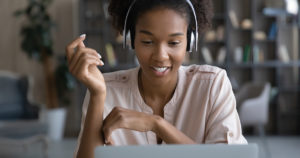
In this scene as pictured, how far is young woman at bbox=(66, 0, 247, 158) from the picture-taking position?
3.61ft

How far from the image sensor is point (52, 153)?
505cm

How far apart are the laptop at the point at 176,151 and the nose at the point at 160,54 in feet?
1.65

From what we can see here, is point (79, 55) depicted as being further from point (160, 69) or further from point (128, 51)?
point (128, 51)

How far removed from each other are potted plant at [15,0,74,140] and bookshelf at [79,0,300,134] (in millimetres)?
566

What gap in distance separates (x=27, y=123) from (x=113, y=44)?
246 cm

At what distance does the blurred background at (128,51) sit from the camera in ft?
20.4

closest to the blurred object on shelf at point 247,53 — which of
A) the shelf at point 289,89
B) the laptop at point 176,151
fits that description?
A: the shelf at point 289,89

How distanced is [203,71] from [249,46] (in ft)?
17.5

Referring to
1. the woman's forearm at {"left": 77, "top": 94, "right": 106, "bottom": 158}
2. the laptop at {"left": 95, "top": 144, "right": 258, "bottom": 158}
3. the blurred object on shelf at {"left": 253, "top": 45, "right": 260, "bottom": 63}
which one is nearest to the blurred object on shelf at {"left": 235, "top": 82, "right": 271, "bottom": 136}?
the blurred object on shelf at {"left": 253, "top": 45, "right": 260, "bottom": 63}

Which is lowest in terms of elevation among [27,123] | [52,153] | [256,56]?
[52,153]

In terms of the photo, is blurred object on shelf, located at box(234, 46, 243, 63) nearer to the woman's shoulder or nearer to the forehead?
the woman's shoulder

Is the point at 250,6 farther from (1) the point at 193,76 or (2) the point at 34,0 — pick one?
(1) the point at 193,76

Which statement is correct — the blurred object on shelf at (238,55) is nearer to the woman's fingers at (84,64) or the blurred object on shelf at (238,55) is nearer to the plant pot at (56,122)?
the plant pot at (56,122)

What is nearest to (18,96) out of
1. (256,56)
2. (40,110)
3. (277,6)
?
(40,110)
